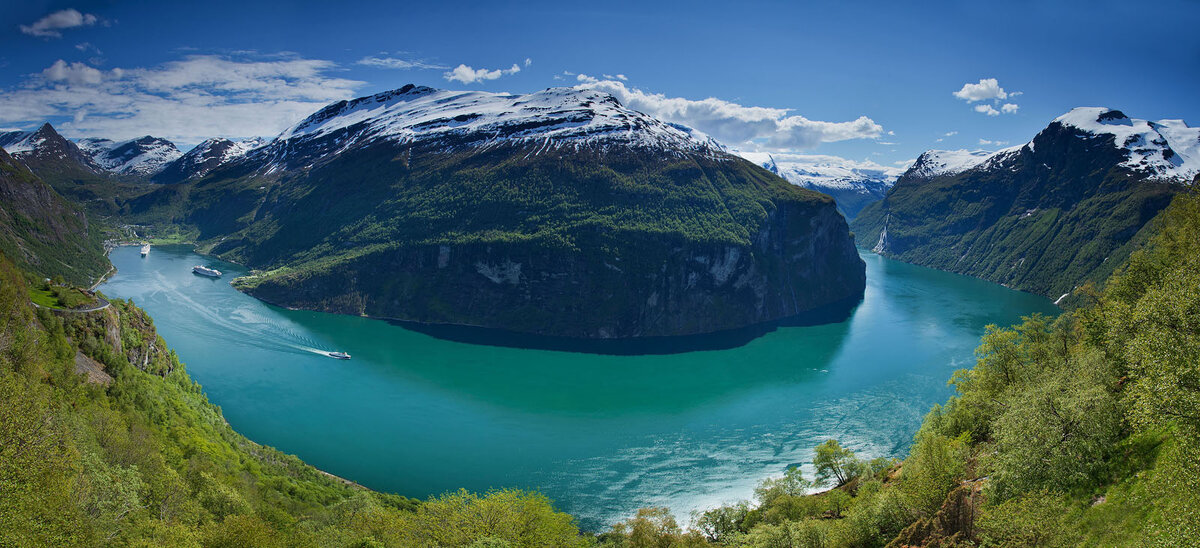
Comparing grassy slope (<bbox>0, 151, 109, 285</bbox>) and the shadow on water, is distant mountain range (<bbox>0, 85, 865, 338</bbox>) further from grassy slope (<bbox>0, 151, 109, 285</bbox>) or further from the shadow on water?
grassy slope (<bbox>0, 151, 109, 285</bbox>)

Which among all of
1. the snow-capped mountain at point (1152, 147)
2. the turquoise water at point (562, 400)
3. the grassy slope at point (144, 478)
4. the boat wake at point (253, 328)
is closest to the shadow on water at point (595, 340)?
the turquoise water at point (562, 400)

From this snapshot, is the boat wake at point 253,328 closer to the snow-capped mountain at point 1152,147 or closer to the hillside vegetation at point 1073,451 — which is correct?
the hillside vegetation at point 1073,451

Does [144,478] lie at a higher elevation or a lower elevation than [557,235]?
lower

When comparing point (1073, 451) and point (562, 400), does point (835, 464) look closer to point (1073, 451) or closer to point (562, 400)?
point (1073, 451)

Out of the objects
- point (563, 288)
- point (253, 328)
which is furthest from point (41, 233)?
point (563, 288)

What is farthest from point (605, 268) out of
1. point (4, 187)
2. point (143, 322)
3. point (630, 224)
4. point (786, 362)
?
point (4, 187)

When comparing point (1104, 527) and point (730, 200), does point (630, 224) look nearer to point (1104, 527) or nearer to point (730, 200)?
point (730, 200)
